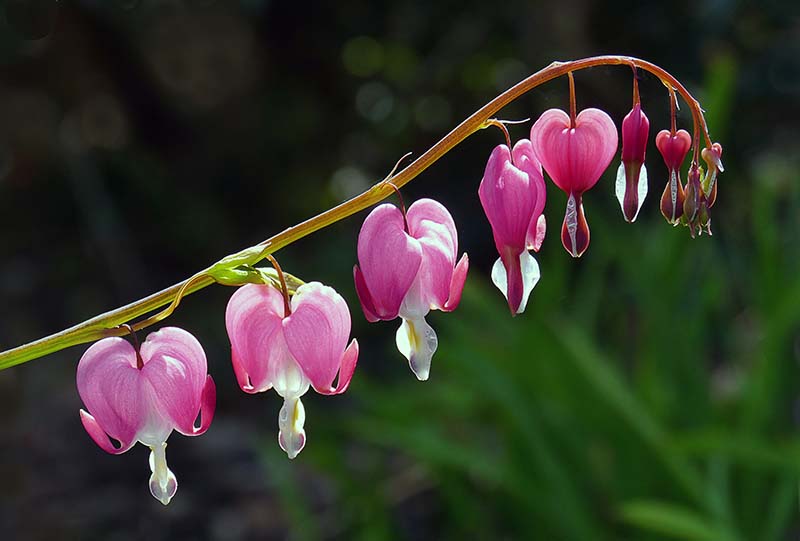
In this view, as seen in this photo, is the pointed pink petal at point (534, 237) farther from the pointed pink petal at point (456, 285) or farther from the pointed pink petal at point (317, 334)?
the pointed pink petal at point (317, 334)

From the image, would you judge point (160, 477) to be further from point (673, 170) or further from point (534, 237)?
point (673, 170)

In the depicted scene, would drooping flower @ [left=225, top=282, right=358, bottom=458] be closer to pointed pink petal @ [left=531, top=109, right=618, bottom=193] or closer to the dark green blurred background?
pointed pink petal @ [left=531, top=109, right=618, bottom=193]

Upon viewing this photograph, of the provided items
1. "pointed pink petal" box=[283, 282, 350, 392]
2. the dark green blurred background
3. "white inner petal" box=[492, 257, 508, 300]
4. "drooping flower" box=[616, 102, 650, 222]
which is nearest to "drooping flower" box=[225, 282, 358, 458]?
"pointed pink petal" box=[283, 282, 350, 392]


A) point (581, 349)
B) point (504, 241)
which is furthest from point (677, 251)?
point (504, 241)

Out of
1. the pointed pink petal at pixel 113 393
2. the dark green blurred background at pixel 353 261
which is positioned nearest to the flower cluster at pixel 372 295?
the pointed pink petal at pixel 113 393

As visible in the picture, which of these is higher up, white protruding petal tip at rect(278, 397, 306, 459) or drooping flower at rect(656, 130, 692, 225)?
drooping flower at rect(656, 130, 692, 225)

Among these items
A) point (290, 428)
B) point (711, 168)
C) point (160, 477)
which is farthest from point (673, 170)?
point (160, 477)

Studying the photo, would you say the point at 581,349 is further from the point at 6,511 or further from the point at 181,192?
the point at 181,192
